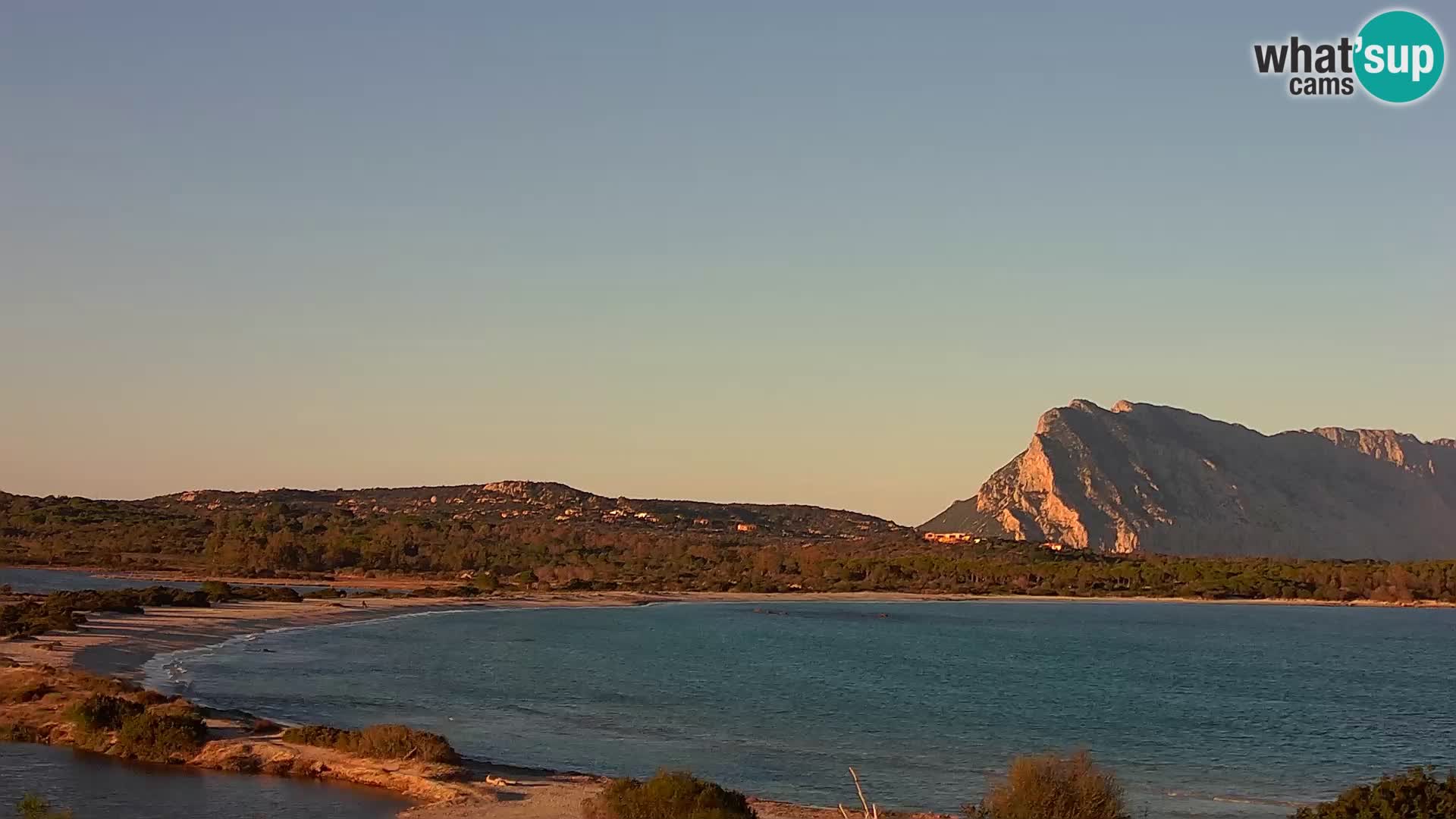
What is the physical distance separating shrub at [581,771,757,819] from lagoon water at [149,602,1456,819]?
5.70 meters

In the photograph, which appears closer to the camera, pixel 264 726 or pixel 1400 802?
pixel 1400 802

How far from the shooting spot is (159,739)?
→ 32562mm

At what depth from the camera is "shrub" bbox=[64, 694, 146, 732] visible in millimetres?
33875

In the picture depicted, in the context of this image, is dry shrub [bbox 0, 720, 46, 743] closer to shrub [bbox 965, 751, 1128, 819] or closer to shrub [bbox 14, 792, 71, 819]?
shrub [bbox 14, 792, 71, 819]

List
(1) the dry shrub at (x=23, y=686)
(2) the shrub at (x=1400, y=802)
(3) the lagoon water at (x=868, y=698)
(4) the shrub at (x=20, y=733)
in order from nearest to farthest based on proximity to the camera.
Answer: (2) the shrub at (x=1400, y=802) → (4) the shrub at (x=20, y=733) → (3) the lagoon water at (x=868, y=698) → (1) the dry shrub at (x=23, y=686)

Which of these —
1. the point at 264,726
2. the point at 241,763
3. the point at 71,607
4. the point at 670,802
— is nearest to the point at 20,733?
the point at 264,726

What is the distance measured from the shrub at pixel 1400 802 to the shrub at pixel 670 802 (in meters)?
10.7

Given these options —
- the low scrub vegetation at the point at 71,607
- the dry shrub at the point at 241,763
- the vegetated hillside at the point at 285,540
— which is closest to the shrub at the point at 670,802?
the dry shrub at the point at 241,763

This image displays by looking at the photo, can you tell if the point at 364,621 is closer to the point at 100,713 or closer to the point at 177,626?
the point at 177,626

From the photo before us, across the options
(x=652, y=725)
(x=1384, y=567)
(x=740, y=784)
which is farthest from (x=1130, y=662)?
(x=1384, y=567)

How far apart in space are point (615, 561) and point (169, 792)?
13410 centimetres

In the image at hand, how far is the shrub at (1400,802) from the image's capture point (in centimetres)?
1783

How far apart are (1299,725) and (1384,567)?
443 feet

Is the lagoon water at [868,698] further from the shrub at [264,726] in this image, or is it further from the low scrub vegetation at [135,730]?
the low scrub vegetation at [135,730]
